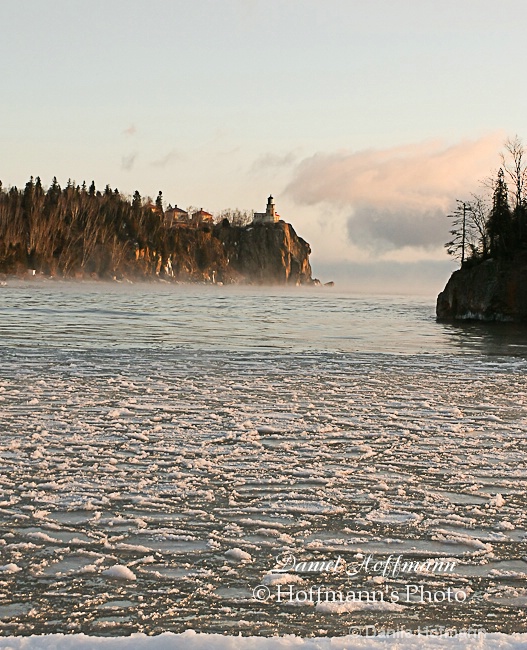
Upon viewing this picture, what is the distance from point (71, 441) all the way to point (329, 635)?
485 centimetres

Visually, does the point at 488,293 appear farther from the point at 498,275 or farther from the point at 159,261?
the point at 159,261

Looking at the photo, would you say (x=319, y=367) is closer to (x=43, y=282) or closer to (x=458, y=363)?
(x=458, y=363)

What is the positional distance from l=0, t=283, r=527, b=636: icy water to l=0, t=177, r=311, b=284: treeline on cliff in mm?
112041

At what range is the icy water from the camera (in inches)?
155

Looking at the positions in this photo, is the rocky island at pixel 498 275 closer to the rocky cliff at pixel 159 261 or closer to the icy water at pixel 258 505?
the icy water at pixel 258 505

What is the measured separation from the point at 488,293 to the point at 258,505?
40.7 meters

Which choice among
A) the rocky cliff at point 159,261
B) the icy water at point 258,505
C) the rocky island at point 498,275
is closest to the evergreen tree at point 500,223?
the rocky island at point 498,275

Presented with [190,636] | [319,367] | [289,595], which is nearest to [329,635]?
[289,595]

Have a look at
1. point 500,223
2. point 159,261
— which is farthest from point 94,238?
point 500,223

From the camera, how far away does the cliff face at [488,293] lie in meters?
42.2

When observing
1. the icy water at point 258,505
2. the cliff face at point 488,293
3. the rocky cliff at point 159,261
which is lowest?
the icy water at point 258,505

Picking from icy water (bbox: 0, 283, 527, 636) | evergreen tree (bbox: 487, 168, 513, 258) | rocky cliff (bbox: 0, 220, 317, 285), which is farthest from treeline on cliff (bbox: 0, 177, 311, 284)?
icy water (bbox: 0, 283, 527, 636)

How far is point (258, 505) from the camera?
5734mm

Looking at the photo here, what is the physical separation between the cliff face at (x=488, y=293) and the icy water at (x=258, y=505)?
30.4 m
